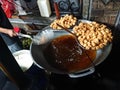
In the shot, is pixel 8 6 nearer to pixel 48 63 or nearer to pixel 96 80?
pixel 48 63

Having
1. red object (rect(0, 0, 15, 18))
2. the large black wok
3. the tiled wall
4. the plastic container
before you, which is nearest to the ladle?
the large black wok

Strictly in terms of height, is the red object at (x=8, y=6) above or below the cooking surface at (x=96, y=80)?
above

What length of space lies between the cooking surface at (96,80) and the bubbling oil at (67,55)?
352mm

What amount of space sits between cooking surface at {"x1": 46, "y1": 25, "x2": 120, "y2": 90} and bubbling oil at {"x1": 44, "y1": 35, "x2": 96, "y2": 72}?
35cm

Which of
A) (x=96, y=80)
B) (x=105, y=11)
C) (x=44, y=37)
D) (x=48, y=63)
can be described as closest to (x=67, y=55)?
(x=48, y=63)

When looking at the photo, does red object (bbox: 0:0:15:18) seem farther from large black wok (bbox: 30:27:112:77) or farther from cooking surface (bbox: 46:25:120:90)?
cooking surface (bbox: 46:25:120:90)

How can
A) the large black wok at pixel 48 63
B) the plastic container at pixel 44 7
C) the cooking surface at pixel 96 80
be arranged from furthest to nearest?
1. the plastic container at pixel 44 7
2. the cooking surface at pixel 96 80
3. the large black wok at pixel 48 63

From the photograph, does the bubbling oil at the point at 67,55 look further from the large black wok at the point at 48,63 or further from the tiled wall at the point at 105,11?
the tiled wall at the point at 105,11

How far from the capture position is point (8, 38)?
2.58 metres

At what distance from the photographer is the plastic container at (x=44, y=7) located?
8.62 feet

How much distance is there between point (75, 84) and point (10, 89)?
85 cm

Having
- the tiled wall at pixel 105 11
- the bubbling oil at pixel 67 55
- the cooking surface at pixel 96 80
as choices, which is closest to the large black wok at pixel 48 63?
the bubbling oil at pixel 67 55

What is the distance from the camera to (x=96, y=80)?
239cm

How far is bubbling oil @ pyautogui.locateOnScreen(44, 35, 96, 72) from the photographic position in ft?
6.94
